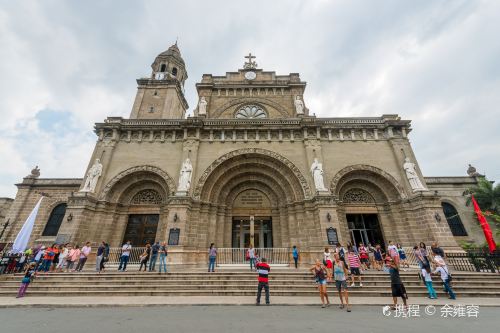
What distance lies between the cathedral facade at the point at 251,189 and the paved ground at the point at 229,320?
23.8 ft

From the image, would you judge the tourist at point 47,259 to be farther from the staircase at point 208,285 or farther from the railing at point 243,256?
the railing at point 243,256

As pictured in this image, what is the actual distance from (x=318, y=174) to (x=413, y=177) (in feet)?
23.0

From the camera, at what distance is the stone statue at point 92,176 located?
15.1m

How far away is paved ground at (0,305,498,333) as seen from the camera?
15.4 ft

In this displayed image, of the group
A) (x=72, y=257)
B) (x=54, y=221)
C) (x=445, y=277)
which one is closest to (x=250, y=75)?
(x=72, y=257)

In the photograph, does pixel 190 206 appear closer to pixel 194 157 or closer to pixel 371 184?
pixel 194 157

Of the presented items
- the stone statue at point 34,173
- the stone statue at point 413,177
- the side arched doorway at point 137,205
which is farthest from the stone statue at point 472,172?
the stone statue at point 34,173

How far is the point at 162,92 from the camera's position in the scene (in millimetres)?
25359

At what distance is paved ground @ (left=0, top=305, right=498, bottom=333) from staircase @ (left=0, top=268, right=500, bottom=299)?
6.85 ft

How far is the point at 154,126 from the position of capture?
1778 centimetres

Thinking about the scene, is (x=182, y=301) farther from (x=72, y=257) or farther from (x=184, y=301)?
(x=72, y=257)

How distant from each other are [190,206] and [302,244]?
854 cm

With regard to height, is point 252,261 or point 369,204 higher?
point 369,204

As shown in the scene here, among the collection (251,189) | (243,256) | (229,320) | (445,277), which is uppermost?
(251,189)
